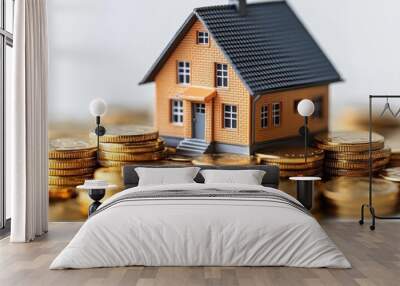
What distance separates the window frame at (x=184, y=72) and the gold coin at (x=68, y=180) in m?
1.53

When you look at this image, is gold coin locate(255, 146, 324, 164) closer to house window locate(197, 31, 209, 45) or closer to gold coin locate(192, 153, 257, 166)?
gold coin locate(192, 153, 257, 166)

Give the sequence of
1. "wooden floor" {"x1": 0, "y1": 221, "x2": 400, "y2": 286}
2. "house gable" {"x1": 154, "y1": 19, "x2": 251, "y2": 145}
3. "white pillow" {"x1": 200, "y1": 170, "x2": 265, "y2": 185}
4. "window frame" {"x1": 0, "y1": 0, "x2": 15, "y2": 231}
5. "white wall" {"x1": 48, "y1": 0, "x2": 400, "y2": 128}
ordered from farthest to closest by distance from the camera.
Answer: "white wall" {"x1": 48, "y1": 0, "x2": 400, "y2": 128}, "house gable" {"x1": 154, "y1": 19, "x2": 251, "y2": 145}, "white pillow" {"x1": 200, "y1": 170, "x2": 265, "y2": 185}, "window frame" {"x1": 0, "y1": 0, "x2": 15, "y2": 231}, "wooden floor" {"x1": 0, "y1": 221, "x2": 400, "y2": 286}

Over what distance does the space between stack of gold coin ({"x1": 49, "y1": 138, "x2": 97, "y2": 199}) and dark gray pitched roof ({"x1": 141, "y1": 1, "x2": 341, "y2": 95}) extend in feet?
3.60

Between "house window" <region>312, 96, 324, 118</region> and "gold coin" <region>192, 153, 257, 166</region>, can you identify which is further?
"house window" <region>312, 96, 324, 118</region>

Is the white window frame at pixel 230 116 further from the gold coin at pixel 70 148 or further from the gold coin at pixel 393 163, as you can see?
the gold coin at pixel 393 163

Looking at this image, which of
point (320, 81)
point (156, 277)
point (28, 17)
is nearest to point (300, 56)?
point (320, 81)

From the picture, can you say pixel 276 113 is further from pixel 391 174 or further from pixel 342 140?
pixel 391 174

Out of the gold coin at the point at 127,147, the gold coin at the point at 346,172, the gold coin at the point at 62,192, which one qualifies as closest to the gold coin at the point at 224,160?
the gold coin at the point at 127,147

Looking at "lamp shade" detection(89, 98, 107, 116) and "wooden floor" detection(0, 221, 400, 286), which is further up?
"lamp shade" detection(89, 98, 107, 116)

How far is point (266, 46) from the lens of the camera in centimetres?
930

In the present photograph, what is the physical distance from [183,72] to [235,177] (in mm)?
1522

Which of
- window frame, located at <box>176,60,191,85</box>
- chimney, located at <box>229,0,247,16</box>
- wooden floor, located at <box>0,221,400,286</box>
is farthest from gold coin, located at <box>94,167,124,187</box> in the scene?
chimney, located at <box>229,0,247,16</box>

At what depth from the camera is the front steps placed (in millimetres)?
9180

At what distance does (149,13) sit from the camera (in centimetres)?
929
